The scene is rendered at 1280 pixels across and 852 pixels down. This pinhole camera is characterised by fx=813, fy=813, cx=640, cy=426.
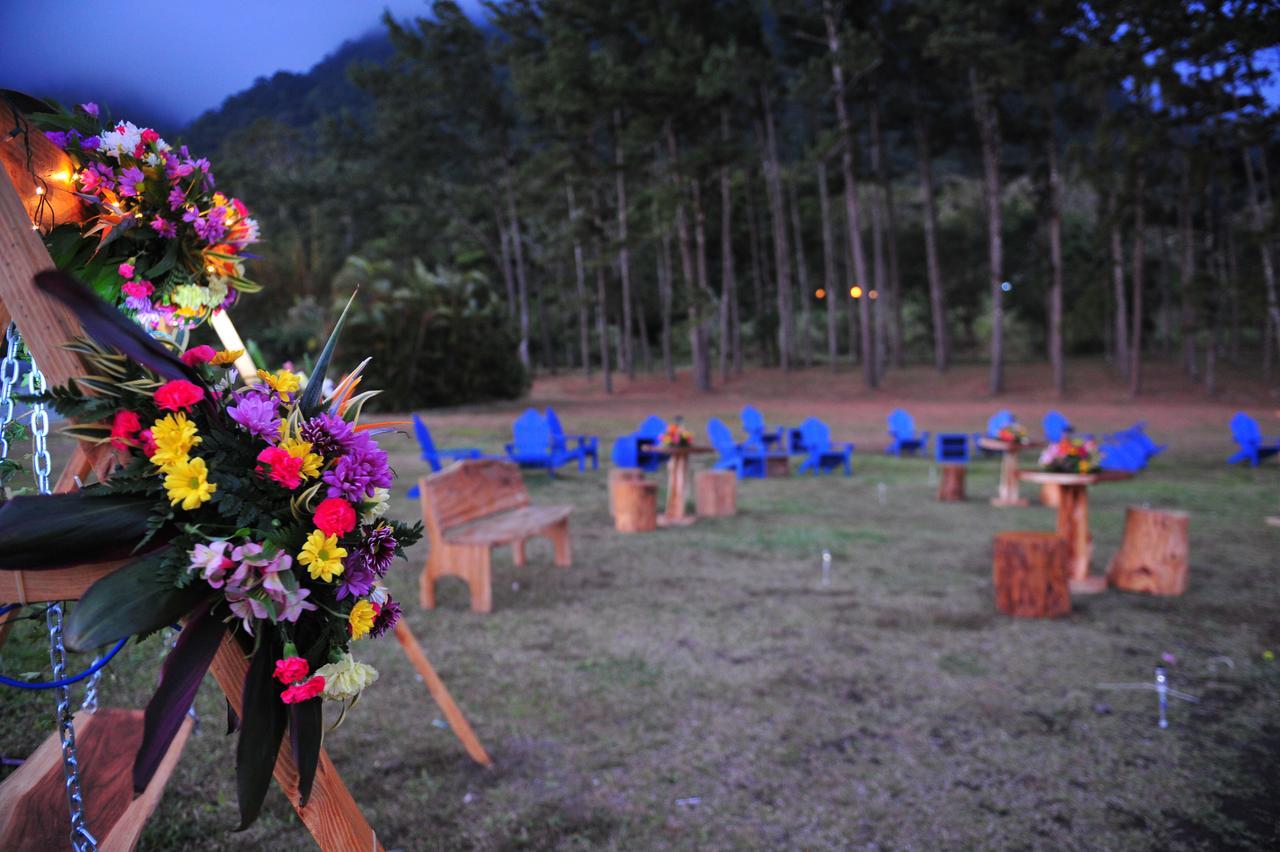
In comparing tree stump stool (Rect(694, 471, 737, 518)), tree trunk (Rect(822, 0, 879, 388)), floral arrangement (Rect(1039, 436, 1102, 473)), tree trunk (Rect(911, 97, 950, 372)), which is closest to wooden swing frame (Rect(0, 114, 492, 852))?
floral arrangement (Rect(1039, 436, 1102, 473))

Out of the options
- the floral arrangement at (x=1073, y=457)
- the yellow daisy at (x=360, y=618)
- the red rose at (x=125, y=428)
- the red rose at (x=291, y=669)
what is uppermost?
the red rose at (x=125, y=428)

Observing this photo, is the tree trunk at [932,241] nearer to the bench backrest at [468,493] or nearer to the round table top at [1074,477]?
the round table top at [1074,477]

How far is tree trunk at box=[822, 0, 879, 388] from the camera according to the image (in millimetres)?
25938

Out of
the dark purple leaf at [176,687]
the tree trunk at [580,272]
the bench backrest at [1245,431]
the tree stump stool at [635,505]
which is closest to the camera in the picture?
the dark purple leaf at [176,687]

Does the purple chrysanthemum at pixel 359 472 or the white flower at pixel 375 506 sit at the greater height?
the purple chrysanthemum at pixel 359 472

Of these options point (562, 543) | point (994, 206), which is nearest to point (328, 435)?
point (562, 543)

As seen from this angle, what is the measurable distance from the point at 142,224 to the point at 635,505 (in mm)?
6938

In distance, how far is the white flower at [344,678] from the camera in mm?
1475

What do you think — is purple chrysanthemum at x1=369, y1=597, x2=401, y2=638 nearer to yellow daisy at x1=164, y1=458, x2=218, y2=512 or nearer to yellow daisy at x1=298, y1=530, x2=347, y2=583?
yellow daisy at x1=298, y1=530, x2=347, y2=583

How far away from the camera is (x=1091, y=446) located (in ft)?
22.2

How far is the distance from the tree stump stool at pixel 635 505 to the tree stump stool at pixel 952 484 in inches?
168

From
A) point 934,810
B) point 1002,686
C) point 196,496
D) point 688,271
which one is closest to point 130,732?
point 196,496

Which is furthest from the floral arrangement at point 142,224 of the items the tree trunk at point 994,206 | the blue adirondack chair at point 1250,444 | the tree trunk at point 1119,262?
the tree trunk at point 1119,262

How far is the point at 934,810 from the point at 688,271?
26697mm
